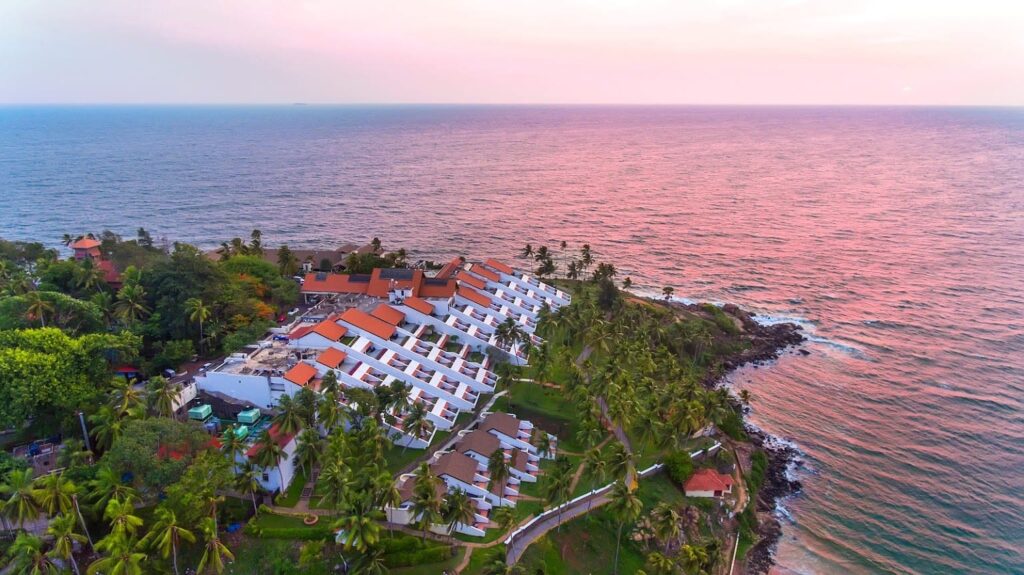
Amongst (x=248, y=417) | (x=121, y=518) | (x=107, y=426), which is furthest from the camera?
(x=248, y=417)

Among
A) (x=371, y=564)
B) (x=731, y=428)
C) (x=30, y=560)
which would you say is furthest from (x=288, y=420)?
(x=731, y=428)

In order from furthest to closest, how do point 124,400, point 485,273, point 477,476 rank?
point 485,273 → point 477,476 → point 124,400

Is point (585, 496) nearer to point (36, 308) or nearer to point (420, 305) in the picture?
point (420, 305)

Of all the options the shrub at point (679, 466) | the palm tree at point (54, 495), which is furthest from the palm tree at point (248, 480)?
the shrub at point (679, 466)

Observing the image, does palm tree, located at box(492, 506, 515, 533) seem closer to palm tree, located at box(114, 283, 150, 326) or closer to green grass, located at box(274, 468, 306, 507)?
green grass, located at box(274, 468, 306, 507)

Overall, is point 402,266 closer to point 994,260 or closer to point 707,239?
point 707,239

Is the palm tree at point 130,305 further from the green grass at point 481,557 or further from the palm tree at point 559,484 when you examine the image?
the palm tree at point 559,484

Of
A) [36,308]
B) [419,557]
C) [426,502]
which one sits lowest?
[419,557]

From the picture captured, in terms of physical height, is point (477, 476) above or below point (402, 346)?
below
